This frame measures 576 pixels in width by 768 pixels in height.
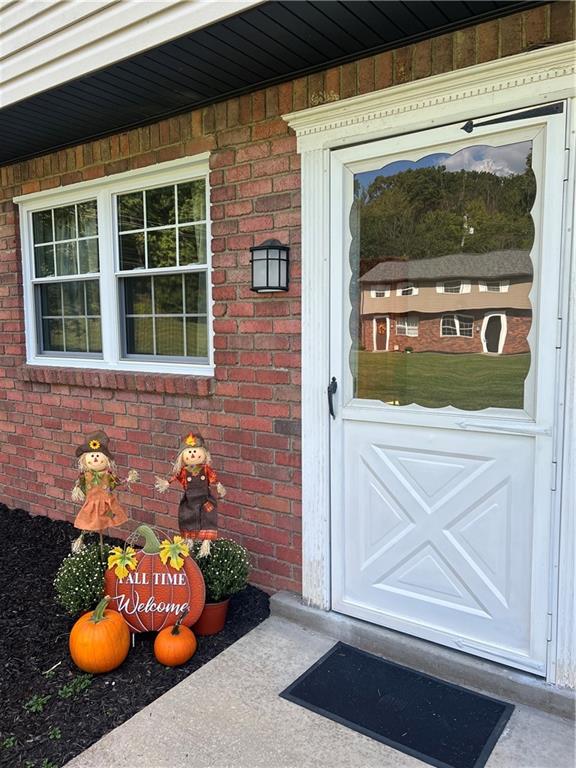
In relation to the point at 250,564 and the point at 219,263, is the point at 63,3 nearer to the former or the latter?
the point at 219,263

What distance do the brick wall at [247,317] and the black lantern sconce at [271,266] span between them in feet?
0.17

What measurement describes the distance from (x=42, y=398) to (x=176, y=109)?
2431 millimetres

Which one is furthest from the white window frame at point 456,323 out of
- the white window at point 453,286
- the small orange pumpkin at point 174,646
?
the small orange pumpkin at point 174,646

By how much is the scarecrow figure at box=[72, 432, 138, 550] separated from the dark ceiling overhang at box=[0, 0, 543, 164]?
1.85 metres

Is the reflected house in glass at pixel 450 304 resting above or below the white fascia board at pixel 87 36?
below

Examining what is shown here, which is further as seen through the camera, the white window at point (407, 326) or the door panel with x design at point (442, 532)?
the white window at point (407, 326)

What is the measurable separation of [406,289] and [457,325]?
30 cm

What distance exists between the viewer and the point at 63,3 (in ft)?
8.52

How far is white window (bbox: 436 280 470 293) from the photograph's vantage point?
7.83 feet

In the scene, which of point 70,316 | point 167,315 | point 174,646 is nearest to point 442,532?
point 174,646

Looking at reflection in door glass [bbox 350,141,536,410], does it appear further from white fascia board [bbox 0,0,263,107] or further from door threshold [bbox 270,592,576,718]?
door threshold [bbox 270,592,576,718]

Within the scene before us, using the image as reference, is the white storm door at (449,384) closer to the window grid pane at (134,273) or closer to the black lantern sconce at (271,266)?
the black lantern sconce at (271,266)

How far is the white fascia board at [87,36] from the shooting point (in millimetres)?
2199

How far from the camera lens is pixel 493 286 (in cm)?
231
